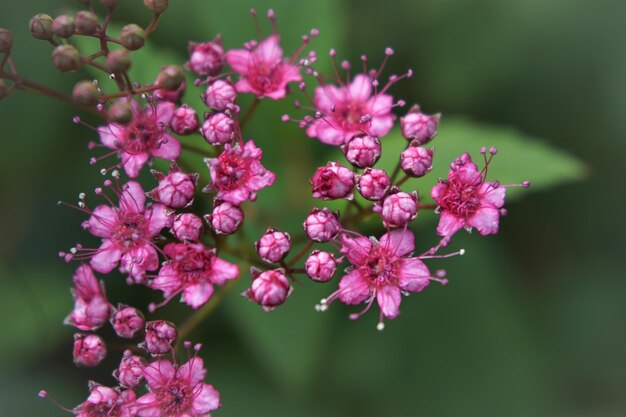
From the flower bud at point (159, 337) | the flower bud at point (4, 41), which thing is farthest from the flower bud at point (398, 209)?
the flower bud at point (4, 41)

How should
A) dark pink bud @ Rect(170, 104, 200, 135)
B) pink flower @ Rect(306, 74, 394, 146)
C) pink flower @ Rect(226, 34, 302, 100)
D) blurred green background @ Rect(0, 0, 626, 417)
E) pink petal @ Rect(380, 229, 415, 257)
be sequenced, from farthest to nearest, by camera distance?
blurred green background @ Rect(0, 0, 626, 417)
pink flower @ Rect(226, 34, 302, 100)
pink flower @ Rect(306, 74, 394, 146)
dark pink bud @ Rect(170, 104, 200, 135)
pink petal @ Rect(380, 229, 415, 257)

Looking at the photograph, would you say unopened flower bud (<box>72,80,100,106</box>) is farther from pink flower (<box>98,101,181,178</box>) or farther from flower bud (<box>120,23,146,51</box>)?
pink flower (<box>98,101,181,178</box>)

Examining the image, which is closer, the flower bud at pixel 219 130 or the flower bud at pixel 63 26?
the flower bud at pixel 63 26

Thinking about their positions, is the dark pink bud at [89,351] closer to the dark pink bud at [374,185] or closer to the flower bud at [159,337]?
the flower bud at [159,337]

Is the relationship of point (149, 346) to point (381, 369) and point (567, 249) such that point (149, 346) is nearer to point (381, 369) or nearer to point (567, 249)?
point (381, 369)

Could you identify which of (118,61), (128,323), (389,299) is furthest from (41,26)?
(389,299)

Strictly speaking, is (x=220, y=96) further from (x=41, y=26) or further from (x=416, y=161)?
(x=416, y=161)

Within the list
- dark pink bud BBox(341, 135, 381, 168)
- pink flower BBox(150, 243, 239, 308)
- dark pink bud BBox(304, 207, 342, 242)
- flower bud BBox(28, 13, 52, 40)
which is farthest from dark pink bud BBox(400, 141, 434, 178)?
flower bud BBox(28, 13, 52, 40)
